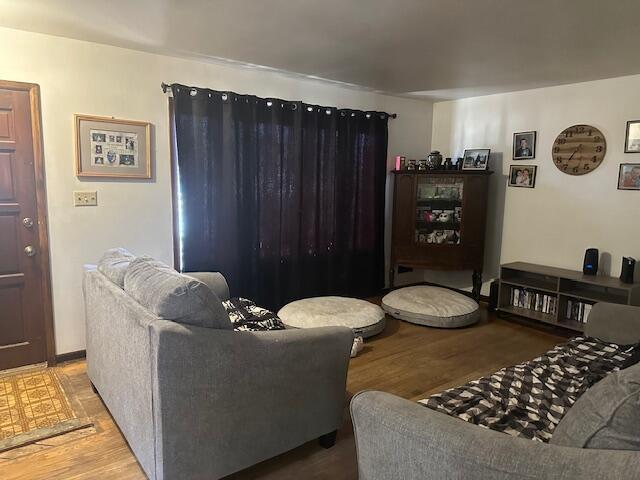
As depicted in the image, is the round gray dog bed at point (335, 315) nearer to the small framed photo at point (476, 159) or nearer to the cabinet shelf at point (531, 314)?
the cabinet shelf at point (531, 314)

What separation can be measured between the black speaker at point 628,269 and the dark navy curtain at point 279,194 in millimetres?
2285

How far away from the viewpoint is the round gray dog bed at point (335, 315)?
145 inches

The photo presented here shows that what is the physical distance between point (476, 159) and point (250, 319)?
329cm

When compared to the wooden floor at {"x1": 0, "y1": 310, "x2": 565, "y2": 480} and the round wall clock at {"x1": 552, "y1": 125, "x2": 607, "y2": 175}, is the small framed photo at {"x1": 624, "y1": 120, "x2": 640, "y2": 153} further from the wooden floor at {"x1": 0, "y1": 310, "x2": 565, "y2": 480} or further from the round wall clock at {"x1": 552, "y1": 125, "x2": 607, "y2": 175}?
the wooden floor at {"x1": 0, "y1": 310, "x2": 565, "y2": 480}

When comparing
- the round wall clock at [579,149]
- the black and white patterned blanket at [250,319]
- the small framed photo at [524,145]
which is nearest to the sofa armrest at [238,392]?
the black and white patterned blanket at [250,319]

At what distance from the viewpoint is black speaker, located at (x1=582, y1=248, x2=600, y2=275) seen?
4.04 metres

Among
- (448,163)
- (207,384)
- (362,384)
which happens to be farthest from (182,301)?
(448,163)

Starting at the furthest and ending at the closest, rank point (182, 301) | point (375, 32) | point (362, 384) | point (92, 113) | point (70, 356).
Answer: point (70, 356)
point (92, 113)
point (362, 384)
point (375, 32)
point (182, 301)

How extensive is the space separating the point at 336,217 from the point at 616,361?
286 cm

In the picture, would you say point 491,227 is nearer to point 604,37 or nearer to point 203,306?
point 604,37

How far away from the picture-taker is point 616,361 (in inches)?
92.4

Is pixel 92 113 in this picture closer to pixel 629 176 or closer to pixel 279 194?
pixel 279 194

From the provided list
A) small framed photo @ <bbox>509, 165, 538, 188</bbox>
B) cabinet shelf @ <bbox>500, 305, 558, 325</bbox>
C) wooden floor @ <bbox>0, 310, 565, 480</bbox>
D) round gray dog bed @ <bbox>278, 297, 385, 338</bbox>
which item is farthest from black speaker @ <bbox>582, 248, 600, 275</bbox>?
round gray dog bed @ <bbox>278, 297, 385, 338</bbox>

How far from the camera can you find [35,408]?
267 cm
